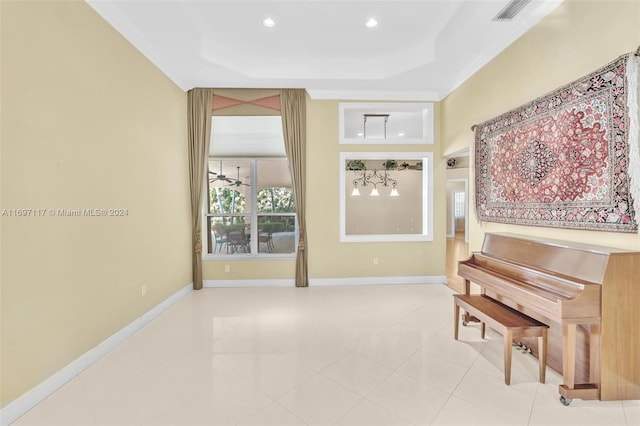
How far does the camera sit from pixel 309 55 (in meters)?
3.93

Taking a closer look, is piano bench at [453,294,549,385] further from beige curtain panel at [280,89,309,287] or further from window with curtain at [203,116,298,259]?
window with curtain at [203,116,298,259]

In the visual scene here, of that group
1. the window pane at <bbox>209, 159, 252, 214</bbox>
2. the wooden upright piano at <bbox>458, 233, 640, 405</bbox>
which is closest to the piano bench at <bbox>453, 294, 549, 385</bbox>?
the wooden upright piano at <bbox>458, 233, 640, 405</bbox>

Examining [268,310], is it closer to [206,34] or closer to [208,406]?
[208,406]

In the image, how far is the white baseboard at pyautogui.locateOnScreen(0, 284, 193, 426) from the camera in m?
1.82

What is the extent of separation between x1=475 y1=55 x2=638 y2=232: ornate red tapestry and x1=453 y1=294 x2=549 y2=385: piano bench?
86cm

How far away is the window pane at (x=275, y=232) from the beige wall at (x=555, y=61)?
2908mm

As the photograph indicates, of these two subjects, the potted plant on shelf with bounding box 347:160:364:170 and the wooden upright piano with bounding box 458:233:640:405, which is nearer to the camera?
the wooden upright piano with bounding box 458:233:640:405

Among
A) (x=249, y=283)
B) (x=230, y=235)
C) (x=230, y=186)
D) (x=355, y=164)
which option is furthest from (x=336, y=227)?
(x=355, y=164)

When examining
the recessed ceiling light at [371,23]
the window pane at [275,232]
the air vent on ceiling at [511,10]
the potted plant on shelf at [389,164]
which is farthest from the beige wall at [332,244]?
Answer: the potted plant on shelf at [389,164]

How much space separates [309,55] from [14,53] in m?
2.99

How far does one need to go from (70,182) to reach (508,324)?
3.62 m

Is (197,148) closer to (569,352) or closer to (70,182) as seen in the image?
(70,182)

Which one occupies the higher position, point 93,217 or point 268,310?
point 93,217

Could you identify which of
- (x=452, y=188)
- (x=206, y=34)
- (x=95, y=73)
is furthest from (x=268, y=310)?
(x=452, y=188)
